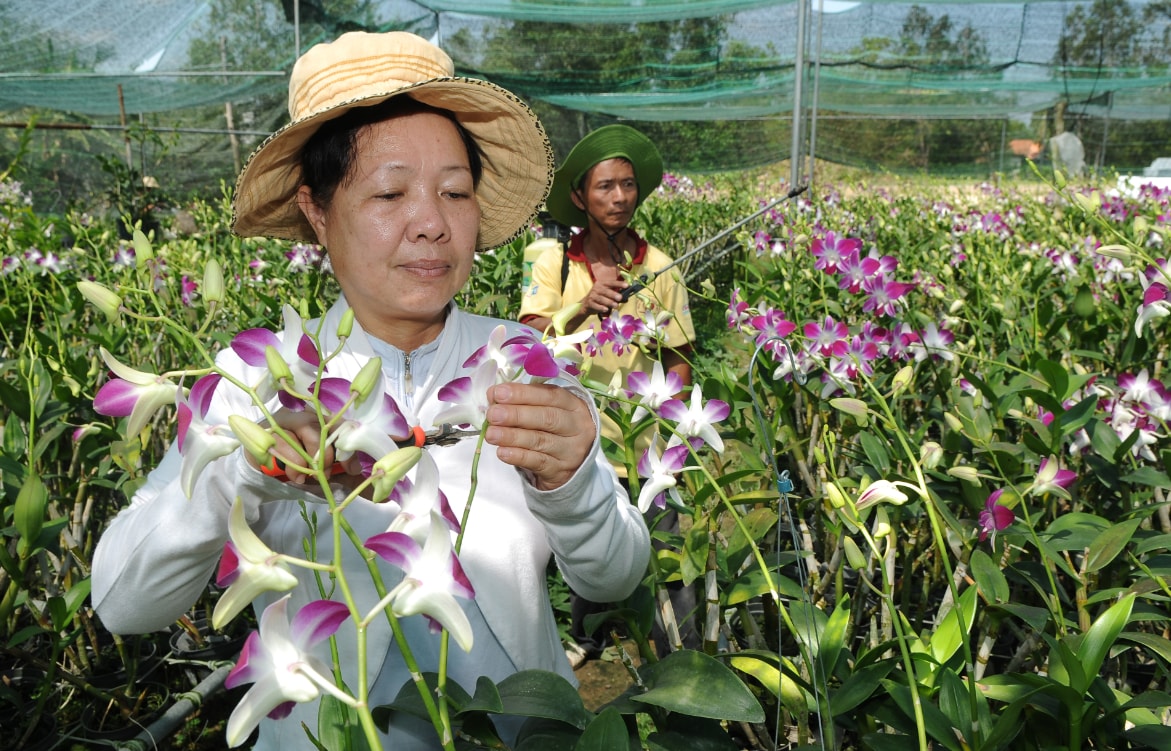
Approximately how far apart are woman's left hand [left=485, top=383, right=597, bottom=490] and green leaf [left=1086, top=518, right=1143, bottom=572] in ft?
2.80

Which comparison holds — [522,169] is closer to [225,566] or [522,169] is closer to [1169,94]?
[225,566]

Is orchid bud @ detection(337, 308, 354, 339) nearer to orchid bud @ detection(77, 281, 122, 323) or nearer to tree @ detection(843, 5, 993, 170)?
orchid bud @ detection(77, 281, 122, 323)

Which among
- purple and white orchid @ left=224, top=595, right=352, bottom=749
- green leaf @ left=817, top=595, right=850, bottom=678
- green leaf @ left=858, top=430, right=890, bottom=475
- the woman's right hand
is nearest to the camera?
purple and white orchid @ left=224, top=595, right=352, bottom=749

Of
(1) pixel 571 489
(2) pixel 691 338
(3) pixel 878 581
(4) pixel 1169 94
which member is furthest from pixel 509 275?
(4) pixel 1169 94

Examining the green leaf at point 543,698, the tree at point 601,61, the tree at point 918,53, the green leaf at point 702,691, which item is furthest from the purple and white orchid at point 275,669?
the tree at point 918,53

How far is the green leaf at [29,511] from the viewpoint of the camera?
1413 mm

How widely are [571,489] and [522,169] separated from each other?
28.5 inches

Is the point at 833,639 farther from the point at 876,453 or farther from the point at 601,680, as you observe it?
the point at 601,680

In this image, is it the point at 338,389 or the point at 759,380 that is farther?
the point at 759,380

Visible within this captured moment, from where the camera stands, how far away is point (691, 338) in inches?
88.9

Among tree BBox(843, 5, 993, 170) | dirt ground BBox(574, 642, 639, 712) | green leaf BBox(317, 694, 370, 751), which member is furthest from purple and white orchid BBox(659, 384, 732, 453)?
tree BBox(843, 5, 993, 170)

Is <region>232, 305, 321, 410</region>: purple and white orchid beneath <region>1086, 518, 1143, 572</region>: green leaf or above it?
above

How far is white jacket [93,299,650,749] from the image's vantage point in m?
0.82

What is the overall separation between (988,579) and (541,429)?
0.81m
